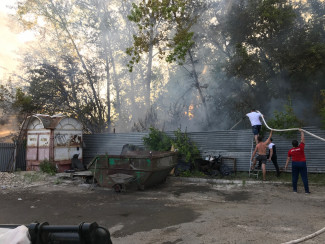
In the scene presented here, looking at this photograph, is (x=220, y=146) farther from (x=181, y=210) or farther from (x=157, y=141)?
(x=181, y=210)

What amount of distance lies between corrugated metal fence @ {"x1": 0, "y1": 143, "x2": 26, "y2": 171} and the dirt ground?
13.3 feet

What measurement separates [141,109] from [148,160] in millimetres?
14145

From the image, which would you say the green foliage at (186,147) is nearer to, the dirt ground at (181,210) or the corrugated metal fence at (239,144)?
the corrugated metal fence at (239,144)

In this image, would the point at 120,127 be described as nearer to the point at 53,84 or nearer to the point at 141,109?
the point at 141,109

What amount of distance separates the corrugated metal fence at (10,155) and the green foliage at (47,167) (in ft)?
6.22

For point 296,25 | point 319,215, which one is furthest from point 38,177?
point 296,25

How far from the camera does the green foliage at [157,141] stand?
39.4ft

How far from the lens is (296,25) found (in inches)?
589

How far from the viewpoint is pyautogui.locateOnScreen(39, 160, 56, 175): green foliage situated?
466 inches

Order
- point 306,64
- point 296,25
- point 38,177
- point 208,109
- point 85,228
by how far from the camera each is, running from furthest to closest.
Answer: point 208,109
point 296,25
point 306,64
point 38,177
point 85,228

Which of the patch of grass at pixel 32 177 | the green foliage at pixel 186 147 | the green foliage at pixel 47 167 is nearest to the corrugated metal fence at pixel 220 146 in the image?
the green foliage at pixel 186 147

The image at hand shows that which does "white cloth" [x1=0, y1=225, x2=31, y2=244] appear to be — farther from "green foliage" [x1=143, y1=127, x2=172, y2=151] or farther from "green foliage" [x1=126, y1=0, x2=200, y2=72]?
"green foliage" [x1=126, y1=0, x2=200, y2=72]

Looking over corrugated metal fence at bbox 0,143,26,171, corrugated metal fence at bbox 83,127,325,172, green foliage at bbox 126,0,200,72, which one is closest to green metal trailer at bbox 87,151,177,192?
corrugated metal fence at bbox 83,127,325,172

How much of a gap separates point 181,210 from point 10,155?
1078cm
